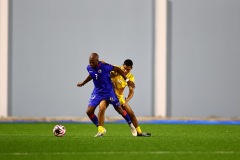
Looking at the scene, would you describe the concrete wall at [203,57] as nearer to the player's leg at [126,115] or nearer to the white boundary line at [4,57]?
the white boundary line at [4,57]

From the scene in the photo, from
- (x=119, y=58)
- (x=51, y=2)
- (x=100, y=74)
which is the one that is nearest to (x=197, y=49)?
(x=119, y=58)

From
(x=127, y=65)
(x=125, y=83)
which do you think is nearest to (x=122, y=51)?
(x=125, y=83)

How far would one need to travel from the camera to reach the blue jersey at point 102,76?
1396 centimetres

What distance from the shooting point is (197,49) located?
78.1 ft

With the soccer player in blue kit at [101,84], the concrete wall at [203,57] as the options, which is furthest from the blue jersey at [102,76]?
the concrete wall at [203,57]

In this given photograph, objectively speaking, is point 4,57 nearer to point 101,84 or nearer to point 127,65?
point 127,65

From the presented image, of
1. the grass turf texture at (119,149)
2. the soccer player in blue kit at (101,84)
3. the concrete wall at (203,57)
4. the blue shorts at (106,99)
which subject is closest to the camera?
the grass turf texture at (119,149)

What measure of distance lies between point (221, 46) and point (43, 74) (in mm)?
5981

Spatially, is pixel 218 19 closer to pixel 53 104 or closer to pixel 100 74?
pixel 53 104

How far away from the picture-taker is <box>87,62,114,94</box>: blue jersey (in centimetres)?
1396

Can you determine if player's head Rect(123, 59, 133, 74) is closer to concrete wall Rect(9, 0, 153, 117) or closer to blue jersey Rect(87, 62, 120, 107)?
blue jersey Rect(87, 62, 120, 107)

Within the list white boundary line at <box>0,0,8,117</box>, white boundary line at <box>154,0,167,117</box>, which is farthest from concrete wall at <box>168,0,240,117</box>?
white boundary line at <box>0,0,8,117</box>

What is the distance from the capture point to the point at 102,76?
14.0 meters

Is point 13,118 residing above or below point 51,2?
below
